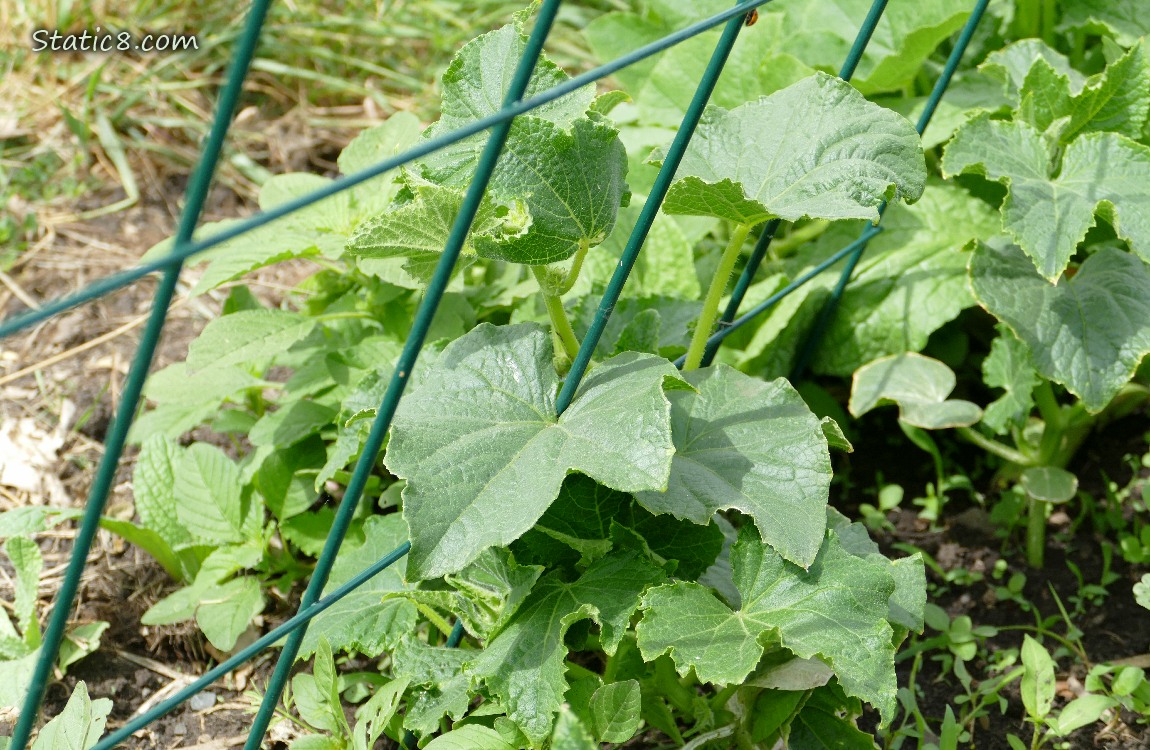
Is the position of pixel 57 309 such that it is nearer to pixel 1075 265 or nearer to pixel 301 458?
pixel 301 458

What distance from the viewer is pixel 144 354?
1043 mm

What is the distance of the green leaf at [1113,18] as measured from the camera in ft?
7.81

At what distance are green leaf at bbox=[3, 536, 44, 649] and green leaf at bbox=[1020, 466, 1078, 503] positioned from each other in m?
1.80

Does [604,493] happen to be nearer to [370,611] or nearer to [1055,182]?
[370,611]

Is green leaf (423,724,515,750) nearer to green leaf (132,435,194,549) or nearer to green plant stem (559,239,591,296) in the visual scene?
green plant stem (559,239,591,296)

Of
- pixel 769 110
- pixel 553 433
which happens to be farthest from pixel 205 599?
pixel 769 110

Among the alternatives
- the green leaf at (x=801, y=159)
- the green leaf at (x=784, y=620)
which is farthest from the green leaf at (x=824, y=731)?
the green leaf at (x=801, y=159)

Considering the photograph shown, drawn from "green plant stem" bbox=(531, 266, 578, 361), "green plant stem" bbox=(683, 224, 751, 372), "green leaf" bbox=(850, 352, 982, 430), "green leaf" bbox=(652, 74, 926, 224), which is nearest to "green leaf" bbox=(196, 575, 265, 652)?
"green plant stem" bbox=(531, 266, 578, 361)

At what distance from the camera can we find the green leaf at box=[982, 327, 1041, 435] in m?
1.99

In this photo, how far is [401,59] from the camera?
369 cm

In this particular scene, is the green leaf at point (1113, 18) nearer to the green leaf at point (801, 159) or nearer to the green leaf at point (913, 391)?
the green leaf at point (913, 391)

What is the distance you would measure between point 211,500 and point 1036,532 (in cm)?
156

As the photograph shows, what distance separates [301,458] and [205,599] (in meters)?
0.31
